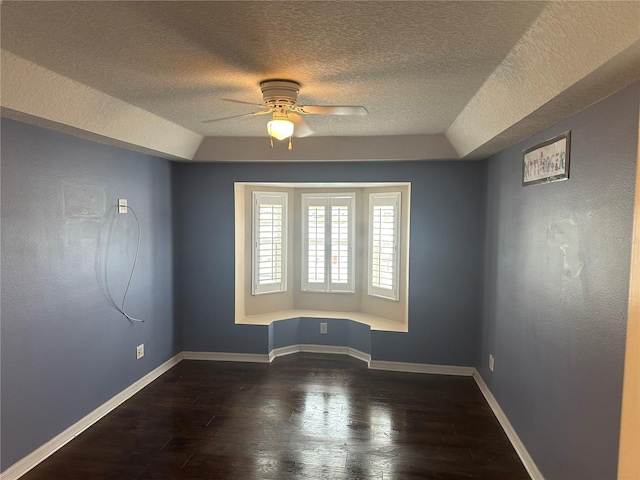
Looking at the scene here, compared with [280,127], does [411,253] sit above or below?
below

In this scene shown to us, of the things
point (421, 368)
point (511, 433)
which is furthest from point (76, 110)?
point (421, 368)

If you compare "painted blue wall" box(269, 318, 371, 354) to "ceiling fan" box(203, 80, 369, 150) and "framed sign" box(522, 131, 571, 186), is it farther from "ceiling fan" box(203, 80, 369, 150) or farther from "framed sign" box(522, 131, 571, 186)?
"ceiling fan" box(203, 80, 369, 150)

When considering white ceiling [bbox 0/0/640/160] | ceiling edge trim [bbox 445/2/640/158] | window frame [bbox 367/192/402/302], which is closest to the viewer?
ceiling edge trim [bbox 445/2/640/158]

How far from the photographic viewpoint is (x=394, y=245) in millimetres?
5227

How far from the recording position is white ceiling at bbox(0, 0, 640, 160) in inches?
68.1

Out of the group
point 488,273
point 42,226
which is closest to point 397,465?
point 488,273

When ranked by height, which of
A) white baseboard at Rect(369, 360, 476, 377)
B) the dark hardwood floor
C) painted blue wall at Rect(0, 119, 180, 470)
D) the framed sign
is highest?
the framed sign

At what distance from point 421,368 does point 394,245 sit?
141cm

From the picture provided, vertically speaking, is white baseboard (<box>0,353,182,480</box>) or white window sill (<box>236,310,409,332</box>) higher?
white window sill (<box>236,310,409,332</box>)

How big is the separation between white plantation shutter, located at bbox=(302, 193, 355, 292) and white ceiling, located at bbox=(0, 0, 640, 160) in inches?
80.5

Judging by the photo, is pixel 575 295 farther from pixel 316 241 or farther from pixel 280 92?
pixel 316 241

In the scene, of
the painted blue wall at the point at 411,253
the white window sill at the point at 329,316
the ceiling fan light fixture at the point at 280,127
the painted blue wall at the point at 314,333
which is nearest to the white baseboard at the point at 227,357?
the painted blue wall at the point at 411,253

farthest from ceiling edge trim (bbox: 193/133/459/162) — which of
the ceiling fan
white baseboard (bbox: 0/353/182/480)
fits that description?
white baseboard (bbox: 0/353/182/480)

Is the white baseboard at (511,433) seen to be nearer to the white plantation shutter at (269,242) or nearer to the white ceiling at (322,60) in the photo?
the white ceiling at (322,60)
